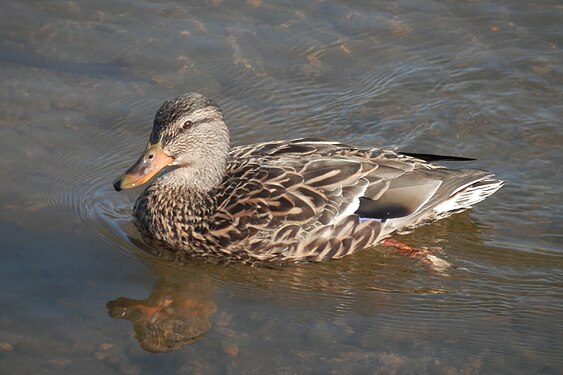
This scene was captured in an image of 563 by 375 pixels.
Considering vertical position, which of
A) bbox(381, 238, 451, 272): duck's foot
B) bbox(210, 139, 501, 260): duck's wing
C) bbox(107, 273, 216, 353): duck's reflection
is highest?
bbox(210, 139, 501, 260): duck's wing

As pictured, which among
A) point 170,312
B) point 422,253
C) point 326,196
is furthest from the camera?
point 422,253

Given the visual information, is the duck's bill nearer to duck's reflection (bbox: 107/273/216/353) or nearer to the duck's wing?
the duck's wing

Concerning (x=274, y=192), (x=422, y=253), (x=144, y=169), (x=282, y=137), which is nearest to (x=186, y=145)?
(x=144, y=169)

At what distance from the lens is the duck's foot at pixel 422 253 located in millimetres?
9633

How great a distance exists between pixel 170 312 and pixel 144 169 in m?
1.47

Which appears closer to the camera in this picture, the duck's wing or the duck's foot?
the duck's wing

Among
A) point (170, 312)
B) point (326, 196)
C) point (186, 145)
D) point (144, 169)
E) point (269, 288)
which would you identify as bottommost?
point (170, 312)

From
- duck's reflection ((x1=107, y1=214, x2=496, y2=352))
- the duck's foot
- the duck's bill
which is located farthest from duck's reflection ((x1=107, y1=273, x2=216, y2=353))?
the duck's foot

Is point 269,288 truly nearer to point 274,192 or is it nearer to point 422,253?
point 274,192

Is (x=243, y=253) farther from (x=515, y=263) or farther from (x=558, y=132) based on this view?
(x=558, y=132)

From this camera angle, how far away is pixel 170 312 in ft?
28.9

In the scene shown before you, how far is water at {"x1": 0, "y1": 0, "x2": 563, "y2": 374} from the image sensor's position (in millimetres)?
8297

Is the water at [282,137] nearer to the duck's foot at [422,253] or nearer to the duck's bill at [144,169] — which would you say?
the duck's foot at [422,253]

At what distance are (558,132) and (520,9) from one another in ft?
8.86
